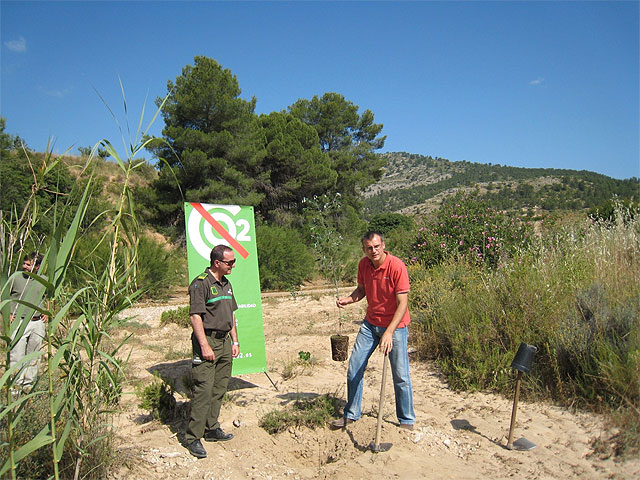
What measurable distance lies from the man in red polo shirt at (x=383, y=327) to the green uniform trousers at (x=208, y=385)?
1.14 metres

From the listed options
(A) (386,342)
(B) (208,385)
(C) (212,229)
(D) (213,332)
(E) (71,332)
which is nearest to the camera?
(E) (71,332)

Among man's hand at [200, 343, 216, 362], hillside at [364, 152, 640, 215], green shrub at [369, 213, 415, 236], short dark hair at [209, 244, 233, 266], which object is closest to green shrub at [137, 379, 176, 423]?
man's hand at [200, 343, 216, 362]

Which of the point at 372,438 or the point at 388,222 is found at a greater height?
the point at 388,222

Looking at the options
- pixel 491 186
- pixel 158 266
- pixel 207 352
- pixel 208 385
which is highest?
pixel 491 186


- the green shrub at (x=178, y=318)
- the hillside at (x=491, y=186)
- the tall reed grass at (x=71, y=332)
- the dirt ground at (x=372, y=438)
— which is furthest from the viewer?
the hillside at (x=491, y=186)

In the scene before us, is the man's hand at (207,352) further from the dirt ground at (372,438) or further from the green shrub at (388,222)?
the green shrub at (388,222)

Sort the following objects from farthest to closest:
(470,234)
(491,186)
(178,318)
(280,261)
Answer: (491,186) → (280,261) → (178,318) → (470,234)

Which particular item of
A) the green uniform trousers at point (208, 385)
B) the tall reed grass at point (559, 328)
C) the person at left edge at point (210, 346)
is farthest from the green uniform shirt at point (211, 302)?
the tall reed grass at point (559, 328)

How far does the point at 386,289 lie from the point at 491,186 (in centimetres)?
7021

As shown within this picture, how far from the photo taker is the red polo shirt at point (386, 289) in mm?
4058

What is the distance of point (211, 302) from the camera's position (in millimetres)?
4074

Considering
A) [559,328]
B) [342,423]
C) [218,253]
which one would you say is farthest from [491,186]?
[218,253]

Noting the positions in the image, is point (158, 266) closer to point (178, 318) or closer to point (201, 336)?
point (178, 318)

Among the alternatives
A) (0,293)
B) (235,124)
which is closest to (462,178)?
(235,124)
